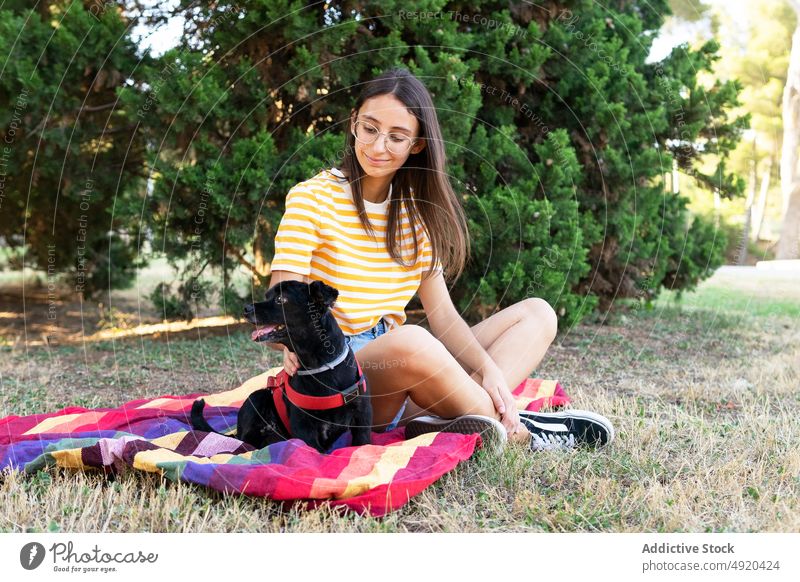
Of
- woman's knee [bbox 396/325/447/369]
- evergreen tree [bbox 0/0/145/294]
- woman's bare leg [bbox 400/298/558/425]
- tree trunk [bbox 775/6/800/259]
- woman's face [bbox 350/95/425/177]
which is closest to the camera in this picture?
woman's knee [bbox 396/325/447/369]

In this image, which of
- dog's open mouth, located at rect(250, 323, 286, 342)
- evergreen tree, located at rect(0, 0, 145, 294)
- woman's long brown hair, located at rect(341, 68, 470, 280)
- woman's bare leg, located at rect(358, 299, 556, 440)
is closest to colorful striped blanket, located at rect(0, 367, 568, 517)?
woman's bare leg, located at rect(358, 299, 556, 440)

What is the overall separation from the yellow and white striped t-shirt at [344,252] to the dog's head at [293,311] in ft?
0.84

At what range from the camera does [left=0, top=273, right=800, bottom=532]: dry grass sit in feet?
8.33

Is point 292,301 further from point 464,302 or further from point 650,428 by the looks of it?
point 464,302

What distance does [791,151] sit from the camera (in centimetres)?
584

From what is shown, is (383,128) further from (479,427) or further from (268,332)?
(479,427)

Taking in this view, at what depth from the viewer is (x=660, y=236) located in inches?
255

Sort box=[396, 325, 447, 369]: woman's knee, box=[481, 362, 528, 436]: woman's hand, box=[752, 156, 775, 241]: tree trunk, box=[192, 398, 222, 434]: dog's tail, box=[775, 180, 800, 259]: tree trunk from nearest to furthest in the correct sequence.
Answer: box=[396, 325, 447, 369]: woman's knee → box=[481, 362, 528, 436]: woman's hand → box=[192, 398, 222, 434]: dog's tail → box=[775, 180, 800, 259]: tree trunk → box=[752, 156, 775, 241]: tree trunk

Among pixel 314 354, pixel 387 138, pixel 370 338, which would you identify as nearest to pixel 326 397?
pixel 314 354

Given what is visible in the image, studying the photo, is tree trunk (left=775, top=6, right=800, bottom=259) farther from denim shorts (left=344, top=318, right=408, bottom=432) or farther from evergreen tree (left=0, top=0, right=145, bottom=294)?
evergreen tree (left=0, top=0, right=145, bottom=294)

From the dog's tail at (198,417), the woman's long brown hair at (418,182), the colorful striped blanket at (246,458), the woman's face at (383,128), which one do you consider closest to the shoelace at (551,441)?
the colorful striped blanket at (246,458)

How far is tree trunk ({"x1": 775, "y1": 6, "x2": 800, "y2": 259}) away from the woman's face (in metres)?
3.75

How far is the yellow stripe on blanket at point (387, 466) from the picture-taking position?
101 inches
